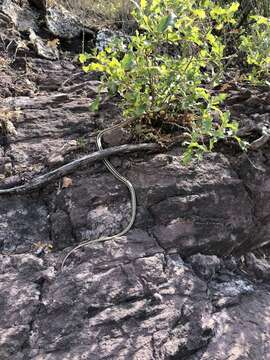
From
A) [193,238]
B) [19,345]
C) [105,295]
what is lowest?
[19,345]

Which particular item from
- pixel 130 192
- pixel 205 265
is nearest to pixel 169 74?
pixel 130 192

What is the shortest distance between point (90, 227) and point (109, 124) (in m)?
1.24

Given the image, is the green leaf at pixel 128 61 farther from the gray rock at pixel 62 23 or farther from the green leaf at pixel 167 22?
the gray rock at pixel 62 23

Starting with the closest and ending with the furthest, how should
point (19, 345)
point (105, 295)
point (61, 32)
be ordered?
point (19, 345) < point (105, 295) < point (61, 32)

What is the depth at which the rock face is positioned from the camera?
2588mm

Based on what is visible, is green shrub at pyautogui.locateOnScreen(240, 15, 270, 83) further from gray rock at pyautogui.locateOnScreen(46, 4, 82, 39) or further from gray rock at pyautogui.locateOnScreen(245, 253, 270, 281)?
gray rock at pyautogui.locateOnScreen(46, 4, 82, 39)

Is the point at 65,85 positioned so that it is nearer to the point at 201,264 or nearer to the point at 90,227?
the point at 90,227

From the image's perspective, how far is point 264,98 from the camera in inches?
163

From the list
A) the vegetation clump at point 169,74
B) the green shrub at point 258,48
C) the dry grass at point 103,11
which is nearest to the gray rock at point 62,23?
the dry grass at point 103,11

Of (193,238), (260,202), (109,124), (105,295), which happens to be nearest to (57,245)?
(105,295)

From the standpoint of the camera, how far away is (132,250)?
2996 millimetres

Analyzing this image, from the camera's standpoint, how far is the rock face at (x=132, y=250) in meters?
2.59

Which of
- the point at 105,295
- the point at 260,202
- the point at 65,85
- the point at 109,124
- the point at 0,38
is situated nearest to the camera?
the point at 105,295

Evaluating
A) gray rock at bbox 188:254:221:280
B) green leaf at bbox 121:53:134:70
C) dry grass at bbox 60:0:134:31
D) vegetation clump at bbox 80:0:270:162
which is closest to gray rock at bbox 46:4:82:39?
dry grass at bbox 60:0:134:31
